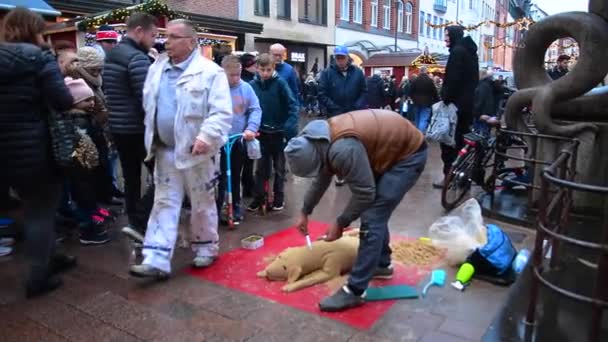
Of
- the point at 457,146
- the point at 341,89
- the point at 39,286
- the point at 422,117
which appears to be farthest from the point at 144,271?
the point at 422,117

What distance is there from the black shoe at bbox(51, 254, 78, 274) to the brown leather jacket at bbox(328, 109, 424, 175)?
7.99 feet

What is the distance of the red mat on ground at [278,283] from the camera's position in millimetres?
3527

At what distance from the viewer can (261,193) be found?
19.7 ft

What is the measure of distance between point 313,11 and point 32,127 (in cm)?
2538

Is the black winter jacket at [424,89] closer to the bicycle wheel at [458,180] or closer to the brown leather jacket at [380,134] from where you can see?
the bicycle wheel at [458,180]

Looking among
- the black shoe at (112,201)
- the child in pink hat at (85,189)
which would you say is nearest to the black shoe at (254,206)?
the black shoe at (112,201)

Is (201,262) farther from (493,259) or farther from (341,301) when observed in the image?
(493,259)

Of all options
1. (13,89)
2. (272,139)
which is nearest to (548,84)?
(272,139)

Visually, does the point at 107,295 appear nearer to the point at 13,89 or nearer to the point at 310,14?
the point at 13,89

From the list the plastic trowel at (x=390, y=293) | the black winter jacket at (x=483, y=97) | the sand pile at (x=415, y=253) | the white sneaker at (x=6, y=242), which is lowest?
the plastic trowel at (x=390, y=293)

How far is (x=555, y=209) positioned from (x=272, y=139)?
3174 mm

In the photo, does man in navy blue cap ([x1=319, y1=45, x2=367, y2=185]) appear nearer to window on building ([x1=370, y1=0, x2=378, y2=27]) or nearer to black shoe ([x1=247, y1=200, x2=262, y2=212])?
A: black shoe ([x1=247, y1=200, x2=262, y2=212])

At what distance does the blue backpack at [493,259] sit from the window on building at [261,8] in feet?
67.0

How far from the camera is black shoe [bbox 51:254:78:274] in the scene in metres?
4.18
